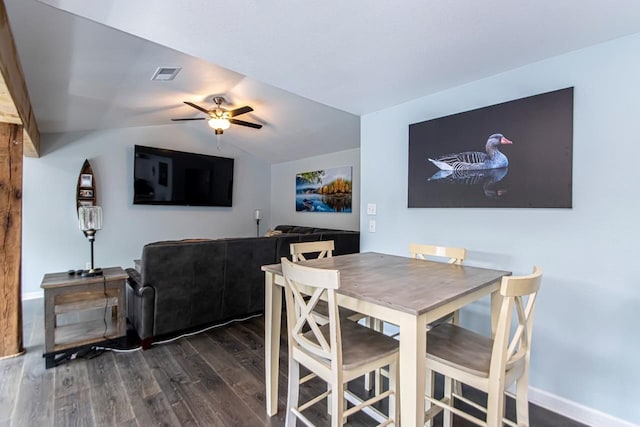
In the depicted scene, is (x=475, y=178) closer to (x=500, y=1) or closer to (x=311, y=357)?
(x=500, y=1)

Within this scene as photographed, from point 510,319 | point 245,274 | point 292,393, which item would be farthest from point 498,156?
point 245,274

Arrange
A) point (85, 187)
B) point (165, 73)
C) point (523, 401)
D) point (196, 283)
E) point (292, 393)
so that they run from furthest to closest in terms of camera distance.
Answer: point (85, 187) → point (165, 73) → point (196, 283) → point (292, 393) → point (523, 401)

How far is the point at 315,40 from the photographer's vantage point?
170 centimetres

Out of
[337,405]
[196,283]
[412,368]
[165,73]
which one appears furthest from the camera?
[165,73]

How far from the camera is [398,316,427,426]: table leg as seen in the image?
1.12m

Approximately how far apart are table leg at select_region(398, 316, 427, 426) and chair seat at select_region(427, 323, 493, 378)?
26 centimetres

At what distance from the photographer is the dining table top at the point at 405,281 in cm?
122

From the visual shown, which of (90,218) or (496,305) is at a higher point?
(90,218)

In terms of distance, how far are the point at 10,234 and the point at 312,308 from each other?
104 inches

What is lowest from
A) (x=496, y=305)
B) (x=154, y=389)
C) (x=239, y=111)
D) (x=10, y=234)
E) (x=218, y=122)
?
(x=154, y=389)

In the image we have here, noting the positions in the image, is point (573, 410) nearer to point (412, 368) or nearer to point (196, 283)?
point (412, 368)

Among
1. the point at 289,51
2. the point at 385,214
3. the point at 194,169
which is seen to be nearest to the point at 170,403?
the point at 385,214

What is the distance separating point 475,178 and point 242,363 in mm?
2204

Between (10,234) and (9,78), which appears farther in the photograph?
(10,234)
